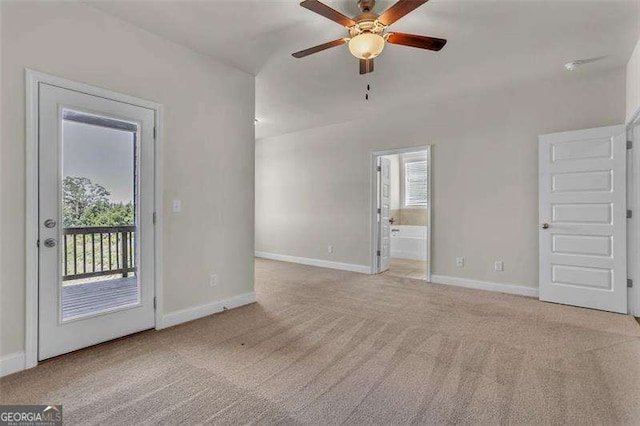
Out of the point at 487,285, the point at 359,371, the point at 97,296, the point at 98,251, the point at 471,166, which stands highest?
the point at 471,166

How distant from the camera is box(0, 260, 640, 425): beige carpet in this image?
5.61 ft

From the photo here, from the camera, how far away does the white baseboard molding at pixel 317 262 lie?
5.43 meters

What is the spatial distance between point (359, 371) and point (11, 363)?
2347mm

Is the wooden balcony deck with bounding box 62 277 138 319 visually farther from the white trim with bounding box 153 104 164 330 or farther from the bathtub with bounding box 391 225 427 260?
the bathtub with bounding box 391 225 427 260

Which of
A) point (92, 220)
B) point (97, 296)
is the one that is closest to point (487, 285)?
point (97, 296)

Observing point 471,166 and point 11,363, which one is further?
point 471,166

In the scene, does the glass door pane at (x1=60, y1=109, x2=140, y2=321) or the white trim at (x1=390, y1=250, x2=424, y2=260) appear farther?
the white trim at (x1=390, y1=250, x2=424, y2=260)

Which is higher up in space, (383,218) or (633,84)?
(633,84)

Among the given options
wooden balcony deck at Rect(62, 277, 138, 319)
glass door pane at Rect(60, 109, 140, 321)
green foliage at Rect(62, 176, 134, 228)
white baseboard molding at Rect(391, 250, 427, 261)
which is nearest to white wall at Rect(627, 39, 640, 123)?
white baseboard molding at Rect(391, 250, 427, 261)

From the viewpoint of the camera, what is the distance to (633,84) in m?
3.02

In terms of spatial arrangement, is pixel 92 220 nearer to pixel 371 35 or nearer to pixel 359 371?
pixel 359 371

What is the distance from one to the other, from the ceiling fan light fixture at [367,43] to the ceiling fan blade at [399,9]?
4.6 inches

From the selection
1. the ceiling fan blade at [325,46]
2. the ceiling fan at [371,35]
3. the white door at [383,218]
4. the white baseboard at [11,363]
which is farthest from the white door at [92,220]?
the white door at [383,218]

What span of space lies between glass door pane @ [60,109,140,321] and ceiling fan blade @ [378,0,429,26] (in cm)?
224
